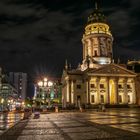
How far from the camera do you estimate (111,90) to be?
3782 inches

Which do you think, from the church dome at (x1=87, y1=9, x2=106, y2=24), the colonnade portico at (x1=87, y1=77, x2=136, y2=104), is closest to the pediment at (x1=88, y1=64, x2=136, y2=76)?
the colonnade portico at (x1=87, y1=77, x2=136, y2=104)

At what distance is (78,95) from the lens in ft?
308

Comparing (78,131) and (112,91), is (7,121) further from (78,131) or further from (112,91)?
(112,91)

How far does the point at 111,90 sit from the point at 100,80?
6.99 m

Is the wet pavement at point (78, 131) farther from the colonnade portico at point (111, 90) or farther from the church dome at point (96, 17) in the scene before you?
the church dome at point (96, 17)

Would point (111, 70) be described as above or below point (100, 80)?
above

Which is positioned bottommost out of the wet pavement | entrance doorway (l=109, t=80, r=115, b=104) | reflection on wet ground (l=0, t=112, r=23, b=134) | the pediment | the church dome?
reflection on wet ground (l=0, t=112, r=23, b=134)

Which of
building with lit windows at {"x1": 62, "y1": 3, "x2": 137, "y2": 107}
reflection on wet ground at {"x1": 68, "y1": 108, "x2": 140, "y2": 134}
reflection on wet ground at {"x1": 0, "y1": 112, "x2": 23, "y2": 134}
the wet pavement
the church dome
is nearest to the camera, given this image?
the wet pavement

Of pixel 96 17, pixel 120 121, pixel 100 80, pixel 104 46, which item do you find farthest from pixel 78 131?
pixel 96 17

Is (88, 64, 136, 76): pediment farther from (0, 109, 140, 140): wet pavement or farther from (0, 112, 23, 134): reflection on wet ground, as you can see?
(0, 109, 140, 140): wet pavement

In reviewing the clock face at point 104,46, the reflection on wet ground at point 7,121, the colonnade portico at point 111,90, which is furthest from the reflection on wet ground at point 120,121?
the clock face at point 104,46

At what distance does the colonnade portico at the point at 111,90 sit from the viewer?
9062cm

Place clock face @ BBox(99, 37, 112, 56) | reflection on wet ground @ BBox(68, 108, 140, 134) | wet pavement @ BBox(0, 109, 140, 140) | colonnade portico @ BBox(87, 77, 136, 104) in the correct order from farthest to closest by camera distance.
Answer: clock face @ BBox(99, 37, 112, 56), colonnade portico @ BBox(87, 77, 136, 104), reflection on wet ground @ BBox(68, 108, 140, 134), wet pavement @ BBox(0, 109, 140, 140)

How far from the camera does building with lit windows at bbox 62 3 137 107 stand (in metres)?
90.3
